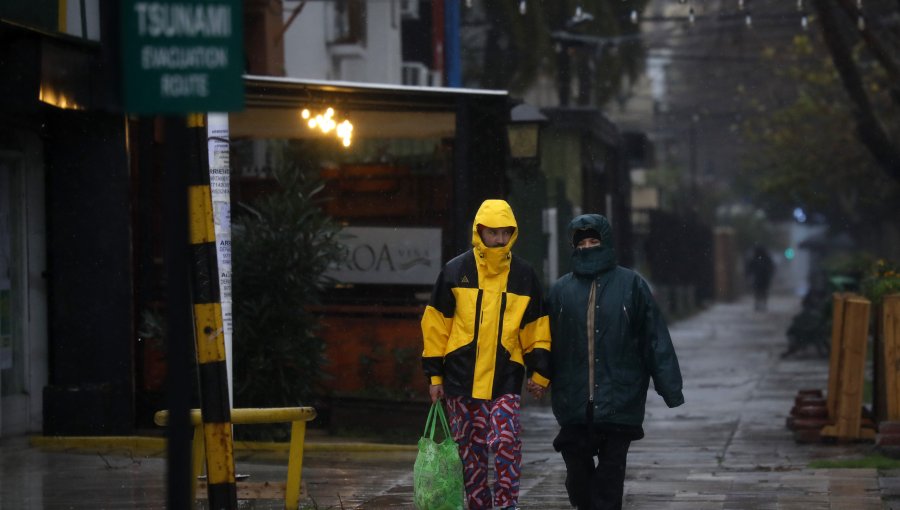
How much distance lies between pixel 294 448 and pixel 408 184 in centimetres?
689

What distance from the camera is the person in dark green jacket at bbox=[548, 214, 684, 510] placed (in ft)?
→ 25.8

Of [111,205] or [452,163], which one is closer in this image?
[111,205]

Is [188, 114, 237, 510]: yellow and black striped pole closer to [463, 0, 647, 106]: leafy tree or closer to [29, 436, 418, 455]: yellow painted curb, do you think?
[29, 436, 418, 455]: yellow painted curb

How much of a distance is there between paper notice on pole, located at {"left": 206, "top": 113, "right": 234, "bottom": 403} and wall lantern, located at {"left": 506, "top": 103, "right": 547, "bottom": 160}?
5354 mm

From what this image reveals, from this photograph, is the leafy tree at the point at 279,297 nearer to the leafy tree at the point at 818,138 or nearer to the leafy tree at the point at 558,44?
the leafy tree at the point at 558,44

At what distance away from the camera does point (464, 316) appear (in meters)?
8.12

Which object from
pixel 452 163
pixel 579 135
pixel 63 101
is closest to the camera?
pixel 63 101

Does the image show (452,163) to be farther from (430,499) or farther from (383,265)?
(430,499)

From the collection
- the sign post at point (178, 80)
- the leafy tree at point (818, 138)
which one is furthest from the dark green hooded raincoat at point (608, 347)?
the leafy tree at point (818, 138)

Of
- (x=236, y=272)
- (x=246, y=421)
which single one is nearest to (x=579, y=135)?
(x=236, y=272)

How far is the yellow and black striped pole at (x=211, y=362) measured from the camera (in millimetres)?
7492

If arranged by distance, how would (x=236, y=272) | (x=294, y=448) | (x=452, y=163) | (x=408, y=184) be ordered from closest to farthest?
(x=294, y=448) → (x=236, y=272) → (x=452, y=163) → (x=408, y=184)

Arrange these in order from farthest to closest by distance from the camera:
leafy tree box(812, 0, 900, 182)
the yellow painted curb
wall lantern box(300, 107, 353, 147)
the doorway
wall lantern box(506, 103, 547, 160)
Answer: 1. leafy tree box(812, 0, 900, 182)
2. wall lantern box(506, 103, 547, 160)
3. wall lantern box(300, 107, 353, 147)
4. the doorway
5. the yellow painted curb

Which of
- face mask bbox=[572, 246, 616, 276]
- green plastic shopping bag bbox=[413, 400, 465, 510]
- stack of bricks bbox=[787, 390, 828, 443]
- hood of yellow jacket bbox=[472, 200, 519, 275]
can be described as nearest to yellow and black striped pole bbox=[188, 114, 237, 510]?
green plastic shopping bag bbox=[413, 400, 465, 510]
